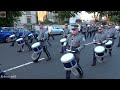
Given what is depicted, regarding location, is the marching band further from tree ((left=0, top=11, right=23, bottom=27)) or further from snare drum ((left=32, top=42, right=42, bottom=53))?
tree ((left=0, top=11, right=23, bottom=27))

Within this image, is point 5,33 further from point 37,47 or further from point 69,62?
point 69,62

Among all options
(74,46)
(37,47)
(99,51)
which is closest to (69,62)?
(74,46)

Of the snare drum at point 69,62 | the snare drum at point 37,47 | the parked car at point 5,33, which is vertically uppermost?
the snare drum at point 69,62

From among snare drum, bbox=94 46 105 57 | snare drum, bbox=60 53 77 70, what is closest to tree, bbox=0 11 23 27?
snare drum, bbox=60 53 77 70

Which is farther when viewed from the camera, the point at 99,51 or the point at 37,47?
the point at 37,47

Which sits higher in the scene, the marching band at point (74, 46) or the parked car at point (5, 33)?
the marching band at point (74, 46)

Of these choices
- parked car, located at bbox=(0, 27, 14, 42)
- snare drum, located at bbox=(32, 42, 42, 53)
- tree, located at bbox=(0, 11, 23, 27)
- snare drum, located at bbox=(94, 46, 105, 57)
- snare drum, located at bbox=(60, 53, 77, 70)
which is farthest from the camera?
parked car, located at bbox=(0, 27, 14, 42)

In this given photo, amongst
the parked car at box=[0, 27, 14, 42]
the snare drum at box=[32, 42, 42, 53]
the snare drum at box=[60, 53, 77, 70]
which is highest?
the snare drum at box=[60, 53, 77, 70]

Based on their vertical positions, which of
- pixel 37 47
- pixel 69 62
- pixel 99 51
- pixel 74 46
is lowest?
pixel 37 47

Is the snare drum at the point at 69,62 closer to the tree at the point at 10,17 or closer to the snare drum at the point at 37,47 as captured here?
the tree at the point at 10,17

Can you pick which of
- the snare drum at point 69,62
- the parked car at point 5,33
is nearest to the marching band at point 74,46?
the snare drum at point 69,62
